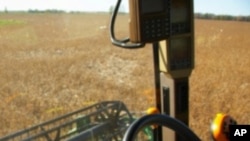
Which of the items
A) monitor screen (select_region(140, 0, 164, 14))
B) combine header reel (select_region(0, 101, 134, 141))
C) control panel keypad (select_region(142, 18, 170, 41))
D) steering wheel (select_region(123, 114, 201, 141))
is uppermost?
monitor screen (select_region(140, 0, 164, 14))

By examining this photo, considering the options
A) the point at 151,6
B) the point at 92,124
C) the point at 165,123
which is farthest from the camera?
the point at 92,124

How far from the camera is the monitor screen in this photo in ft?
4.03

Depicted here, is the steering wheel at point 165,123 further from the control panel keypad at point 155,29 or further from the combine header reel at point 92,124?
the combine header reel at point 92,124

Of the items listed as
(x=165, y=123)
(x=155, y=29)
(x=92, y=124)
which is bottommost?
(x=92, y=124)

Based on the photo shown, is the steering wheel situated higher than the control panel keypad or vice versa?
the control panel keypad

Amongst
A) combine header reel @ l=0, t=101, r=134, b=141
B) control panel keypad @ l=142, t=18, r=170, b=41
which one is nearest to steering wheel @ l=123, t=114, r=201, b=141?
control panel keypad @ l=142, t=18, r=170, b=41

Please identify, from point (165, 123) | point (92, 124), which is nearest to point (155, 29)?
point (165, 123)

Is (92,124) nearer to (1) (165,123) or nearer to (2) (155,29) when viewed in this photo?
(2) (155,29)

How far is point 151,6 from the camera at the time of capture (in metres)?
1.25

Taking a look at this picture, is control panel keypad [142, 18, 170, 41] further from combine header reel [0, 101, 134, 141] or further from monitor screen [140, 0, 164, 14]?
combine header reel [0, 101, 134, 141]

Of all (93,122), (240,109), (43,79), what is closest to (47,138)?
(93,122)

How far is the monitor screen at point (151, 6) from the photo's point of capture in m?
1.23

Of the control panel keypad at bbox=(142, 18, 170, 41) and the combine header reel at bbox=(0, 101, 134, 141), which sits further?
the combine header reel at bbox=(0, 101, 134, 141)

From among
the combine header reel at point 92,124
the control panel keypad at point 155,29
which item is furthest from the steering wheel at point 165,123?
the combine header reel at point 92,124
